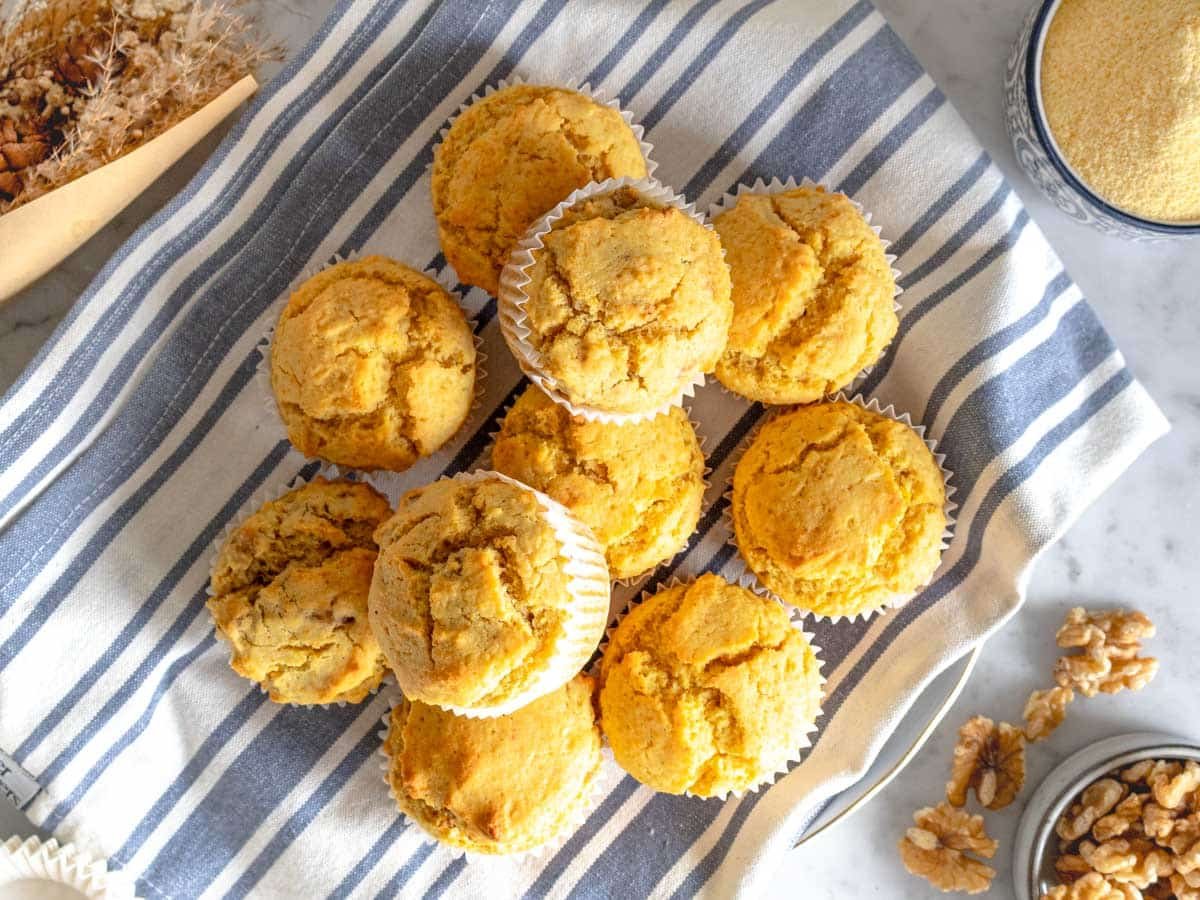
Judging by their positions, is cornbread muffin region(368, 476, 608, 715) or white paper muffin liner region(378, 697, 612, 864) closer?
cornbread muffin region(368, 476, 608, 715)

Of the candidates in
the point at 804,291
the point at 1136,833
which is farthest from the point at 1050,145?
the point at 1136,833

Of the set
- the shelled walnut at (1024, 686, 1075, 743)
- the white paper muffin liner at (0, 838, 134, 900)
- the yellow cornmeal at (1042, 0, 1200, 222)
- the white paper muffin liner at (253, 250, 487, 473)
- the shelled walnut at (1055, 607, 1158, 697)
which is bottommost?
the shelled walnut at (1024, 686, 1075, 743)

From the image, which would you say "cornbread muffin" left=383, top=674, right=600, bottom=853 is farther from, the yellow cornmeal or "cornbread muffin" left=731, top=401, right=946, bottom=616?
the yellow cornmeal

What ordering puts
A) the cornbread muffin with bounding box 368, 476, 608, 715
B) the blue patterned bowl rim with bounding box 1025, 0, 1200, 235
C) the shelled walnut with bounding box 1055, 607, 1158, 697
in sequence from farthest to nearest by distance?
the shelled walnut with bounding box 1055, 607, 1158, 697, the blue patterned bowl rim with bounding box 1025, 0, 1200, 235, the cornbread muffin with bounding box 368, 476, 608, 715

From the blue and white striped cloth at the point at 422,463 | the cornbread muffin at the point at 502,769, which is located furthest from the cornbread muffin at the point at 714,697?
the blue and white striped cloth at the point at 422,463

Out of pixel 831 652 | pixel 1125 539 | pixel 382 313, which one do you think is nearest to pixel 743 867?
pixel 831 652

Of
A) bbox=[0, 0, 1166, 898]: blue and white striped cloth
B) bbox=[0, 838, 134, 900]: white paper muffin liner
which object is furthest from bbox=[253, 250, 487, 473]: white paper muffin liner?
bbox=[0, 838, 134, 900]: white paper muffin liner
